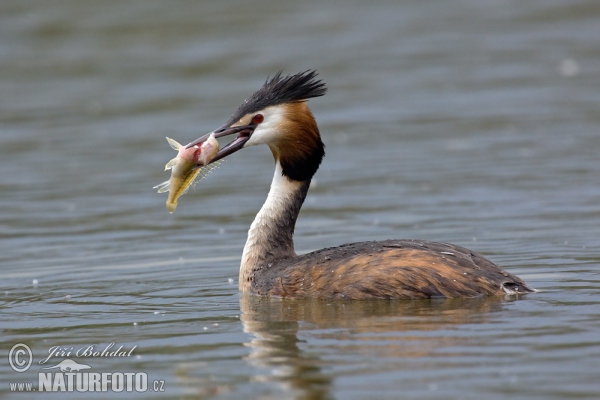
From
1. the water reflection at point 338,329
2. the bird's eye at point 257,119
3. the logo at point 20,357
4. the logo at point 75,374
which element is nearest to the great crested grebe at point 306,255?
the bird's eye at point 257,119

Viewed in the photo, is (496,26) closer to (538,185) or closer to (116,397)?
(538,185)

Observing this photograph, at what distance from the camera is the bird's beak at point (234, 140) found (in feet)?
32.9

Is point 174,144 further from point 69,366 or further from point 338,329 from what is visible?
point 69,366

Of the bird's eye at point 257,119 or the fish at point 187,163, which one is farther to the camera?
the bird's eye at point 257,119

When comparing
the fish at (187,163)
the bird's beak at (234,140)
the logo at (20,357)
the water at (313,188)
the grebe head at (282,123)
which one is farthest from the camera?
the grebe head at (282,123)

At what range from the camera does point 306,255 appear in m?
10.0

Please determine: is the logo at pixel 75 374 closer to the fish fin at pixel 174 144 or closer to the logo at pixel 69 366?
the logo at pixel 69 366

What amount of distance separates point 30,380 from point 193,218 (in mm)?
7318

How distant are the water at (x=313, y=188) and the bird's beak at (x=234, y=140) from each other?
3.91 ft

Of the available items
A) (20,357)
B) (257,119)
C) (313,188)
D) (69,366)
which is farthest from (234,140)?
(313,188)

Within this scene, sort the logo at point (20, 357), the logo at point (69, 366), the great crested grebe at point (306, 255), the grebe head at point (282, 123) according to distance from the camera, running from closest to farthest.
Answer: the logo at point (69, 366) < the logo at point (20, 357) < the great crested grebe at point (306, 255) < the grebe head at point (282, 123)

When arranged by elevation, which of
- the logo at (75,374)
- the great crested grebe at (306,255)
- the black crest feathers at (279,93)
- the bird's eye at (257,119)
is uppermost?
the black crest feathers at (279,93)

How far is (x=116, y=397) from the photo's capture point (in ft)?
23.5

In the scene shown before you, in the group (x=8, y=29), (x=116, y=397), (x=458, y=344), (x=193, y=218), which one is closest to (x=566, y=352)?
(x=458, y=344)
